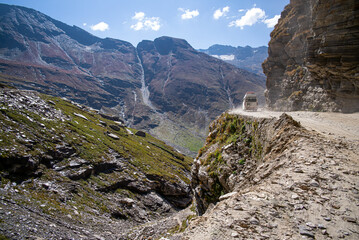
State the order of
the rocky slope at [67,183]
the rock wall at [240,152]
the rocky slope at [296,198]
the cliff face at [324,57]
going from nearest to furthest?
the rocky slope at [296,198]
the rock wall at [240,152]
the rocky slope at [67,183]
the cliff face at [324,57]

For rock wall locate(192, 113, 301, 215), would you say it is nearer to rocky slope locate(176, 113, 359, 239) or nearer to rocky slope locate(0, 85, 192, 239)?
rocky slope locate(176, 113, 359, 239)

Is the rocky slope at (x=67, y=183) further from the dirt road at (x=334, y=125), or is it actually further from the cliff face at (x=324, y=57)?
the cliff face at (x=324, y=57)

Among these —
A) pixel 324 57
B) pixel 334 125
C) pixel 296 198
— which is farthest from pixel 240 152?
pixel 324 57

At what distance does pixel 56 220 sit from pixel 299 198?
2599 centimetres

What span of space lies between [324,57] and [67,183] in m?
43.5

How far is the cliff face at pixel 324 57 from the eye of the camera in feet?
70.7

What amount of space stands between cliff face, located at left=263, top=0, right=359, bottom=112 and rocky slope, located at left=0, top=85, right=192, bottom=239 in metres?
31.5

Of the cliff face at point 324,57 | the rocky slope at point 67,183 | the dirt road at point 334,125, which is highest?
the cliff face at point 324,57

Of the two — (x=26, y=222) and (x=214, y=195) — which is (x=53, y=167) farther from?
(x=214, y=195)

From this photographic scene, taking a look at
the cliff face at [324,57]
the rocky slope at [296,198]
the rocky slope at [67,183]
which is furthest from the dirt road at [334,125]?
the rocky slope at [67,183]

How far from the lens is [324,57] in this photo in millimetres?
24609

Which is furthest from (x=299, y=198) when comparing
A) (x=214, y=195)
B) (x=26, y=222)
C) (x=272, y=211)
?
(x=26, y=222)

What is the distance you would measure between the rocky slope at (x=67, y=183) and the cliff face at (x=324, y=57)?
3152 centimetres

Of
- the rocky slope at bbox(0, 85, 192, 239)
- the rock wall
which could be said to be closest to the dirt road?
the rock wall
